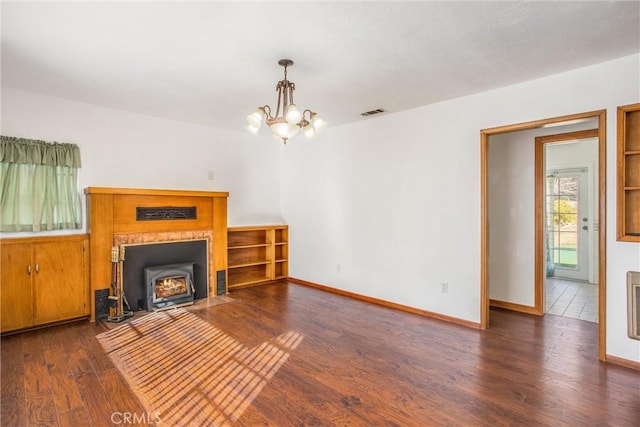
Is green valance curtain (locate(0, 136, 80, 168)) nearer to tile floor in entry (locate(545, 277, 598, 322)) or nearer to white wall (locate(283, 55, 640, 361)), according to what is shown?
white wall (locate(283, 55, 640, 361))

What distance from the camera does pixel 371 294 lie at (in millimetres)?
4816

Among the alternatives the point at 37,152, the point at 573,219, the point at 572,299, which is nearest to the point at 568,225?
the point at 573,219

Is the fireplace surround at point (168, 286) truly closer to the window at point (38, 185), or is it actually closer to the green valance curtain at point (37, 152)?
the window at point (38, 185)

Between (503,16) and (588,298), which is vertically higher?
(503,16)

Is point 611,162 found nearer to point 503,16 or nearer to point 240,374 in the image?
point 503,16

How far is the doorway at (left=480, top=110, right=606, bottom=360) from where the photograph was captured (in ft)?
9.71

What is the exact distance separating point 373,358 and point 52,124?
4.50 m

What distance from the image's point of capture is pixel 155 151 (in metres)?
4.79

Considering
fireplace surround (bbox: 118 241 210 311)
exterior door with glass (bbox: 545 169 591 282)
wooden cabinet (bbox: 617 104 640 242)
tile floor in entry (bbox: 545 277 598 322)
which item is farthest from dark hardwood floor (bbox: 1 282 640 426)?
exterior door with glass (bbox: 545 169 591 282)

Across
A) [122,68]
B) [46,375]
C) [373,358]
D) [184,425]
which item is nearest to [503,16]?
[373,358]

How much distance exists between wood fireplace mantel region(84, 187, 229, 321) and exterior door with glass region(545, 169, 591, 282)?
6025mm

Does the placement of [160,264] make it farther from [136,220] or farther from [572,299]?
[572,299]

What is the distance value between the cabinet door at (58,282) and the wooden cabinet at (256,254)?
206 centimetres

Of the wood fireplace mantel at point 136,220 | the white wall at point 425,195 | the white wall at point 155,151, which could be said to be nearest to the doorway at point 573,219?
the white wall at point 425,195
